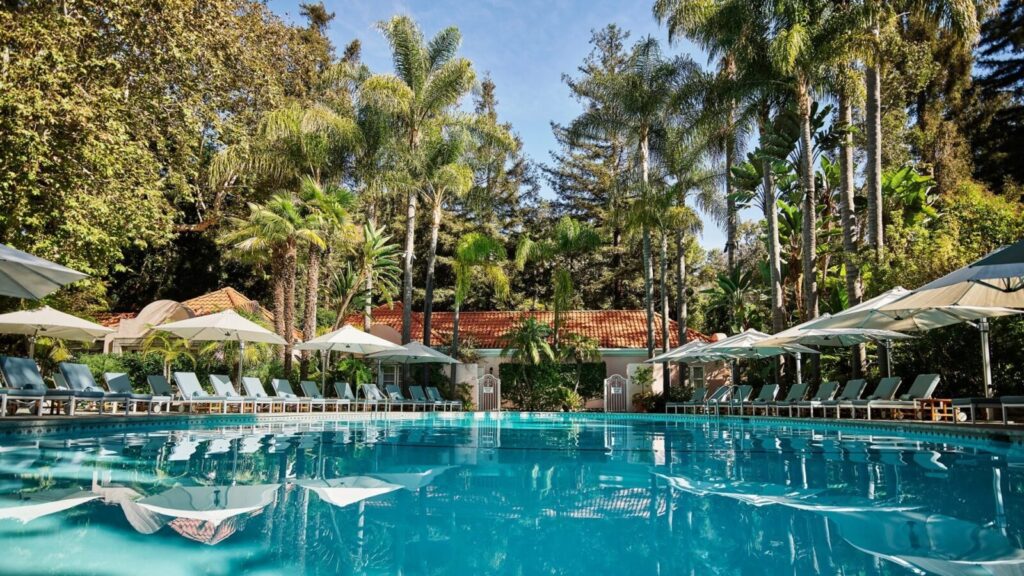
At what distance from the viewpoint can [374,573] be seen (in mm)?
3418

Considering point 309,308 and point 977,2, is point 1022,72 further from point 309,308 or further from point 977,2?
point 309,308

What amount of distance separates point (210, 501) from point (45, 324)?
11731 millimetres

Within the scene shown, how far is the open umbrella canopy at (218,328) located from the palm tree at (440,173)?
8400mm

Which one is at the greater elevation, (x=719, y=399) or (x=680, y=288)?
(x=680, y=288)

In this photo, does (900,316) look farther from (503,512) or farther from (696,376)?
(696,376)

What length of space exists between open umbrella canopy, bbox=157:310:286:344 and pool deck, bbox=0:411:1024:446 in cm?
224

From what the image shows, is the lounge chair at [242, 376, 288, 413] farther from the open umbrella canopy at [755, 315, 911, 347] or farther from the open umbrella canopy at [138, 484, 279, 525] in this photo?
the open umbrella canopy at [755, 315, 911, 347]

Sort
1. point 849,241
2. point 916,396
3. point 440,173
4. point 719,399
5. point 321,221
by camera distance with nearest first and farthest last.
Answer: point 916,396 → point 849,241 → point 719,399 → point 321,221 → point 440,173

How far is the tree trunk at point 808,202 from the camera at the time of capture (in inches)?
715

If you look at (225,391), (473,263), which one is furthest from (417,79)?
(225,391)

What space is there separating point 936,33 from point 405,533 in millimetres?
28100

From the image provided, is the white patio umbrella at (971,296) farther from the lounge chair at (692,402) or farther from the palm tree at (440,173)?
the palm tree at (440,173)

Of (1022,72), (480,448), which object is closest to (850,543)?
(480,448)

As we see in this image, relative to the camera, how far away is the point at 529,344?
82.3 feet
